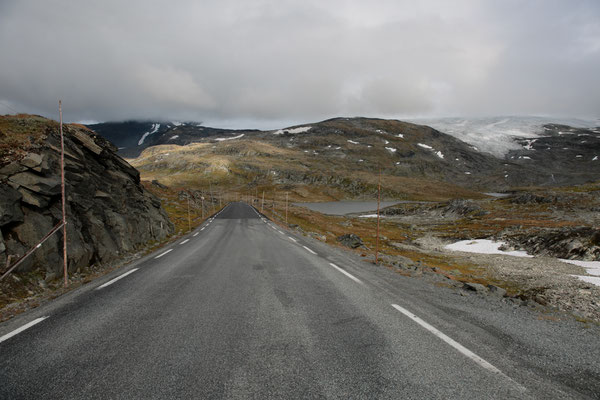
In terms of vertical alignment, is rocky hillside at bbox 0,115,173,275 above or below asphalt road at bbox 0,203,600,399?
above

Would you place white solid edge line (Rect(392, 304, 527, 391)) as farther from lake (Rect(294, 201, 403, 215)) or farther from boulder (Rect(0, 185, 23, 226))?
lake (Rect(294, 201, 403, 215))

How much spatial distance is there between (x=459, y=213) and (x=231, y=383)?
89.6 metres

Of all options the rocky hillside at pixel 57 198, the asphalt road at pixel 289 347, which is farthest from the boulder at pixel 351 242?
the asphalt road at pixel 289 347

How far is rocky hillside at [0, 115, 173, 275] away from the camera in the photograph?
31.7 feet

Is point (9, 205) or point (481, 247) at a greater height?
point (9, 205)

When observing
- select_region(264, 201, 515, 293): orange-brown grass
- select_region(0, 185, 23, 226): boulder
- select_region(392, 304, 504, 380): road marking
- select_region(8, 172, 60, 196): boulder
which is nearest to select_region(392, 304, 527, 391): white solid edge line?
select_region(392, 304, 504, 380): road marking

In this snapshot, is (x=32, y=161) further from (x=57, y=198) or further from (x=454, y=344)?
(x=454, y=344)

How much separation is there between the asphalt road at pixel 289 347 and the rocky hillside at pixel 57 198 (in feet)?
10.8

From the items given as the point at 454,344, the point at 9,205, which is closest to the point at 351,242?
the point at 454,344

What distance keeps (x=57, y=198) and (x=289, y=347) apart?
11945mm

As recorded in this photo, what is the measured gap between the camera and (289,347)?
16.3 ft

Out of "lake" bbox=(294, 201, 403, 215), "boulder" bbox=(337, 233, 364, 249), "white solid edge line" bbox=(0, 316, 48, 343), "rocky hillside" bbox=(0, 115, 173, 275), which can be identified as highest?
"rocky hillside" bbox=(0, 115, 173, 275)

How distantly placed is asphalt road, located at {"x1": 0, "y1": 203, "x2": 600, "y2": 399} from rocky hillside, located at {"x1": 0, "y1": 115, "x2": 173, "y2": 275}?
3287 millimetres

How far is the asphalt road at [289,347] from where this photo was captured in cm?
387
